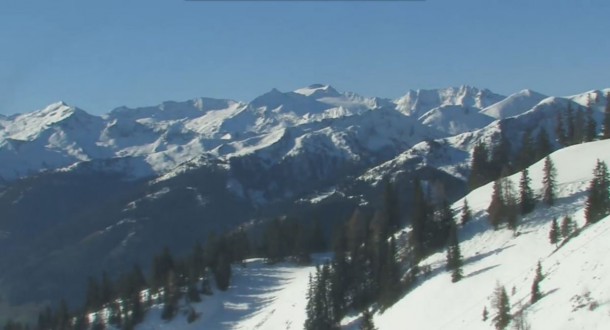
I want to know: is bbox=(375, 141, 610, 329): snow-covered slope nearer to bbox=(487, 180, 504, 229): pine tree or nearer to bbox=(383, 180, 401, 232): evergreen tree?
bbox=(487, 180, 504, 229): pine tree

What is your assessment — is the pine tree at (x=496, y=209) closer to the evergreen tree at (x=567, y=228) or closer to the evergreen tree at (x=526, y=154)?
the evergreen tree at (x=567, y=228)

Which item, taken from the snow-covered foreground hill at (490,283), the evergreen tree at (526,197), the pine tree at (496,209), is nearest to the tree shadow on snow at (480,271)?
the snow-covered foreground hill at (490,283)

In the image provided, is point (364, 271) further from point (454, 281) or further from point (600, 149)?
point (600, 149)

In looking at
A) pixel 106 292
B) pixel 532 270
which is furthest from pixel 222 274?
pixel 532 270

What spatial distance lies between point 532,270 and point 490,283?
7.49 m

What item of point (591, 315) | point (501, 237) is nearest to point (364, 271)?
point (501, 237)

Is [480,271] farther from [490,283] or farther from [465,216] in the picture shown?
[465,216]

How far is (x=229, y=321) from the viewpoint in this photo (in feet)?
378

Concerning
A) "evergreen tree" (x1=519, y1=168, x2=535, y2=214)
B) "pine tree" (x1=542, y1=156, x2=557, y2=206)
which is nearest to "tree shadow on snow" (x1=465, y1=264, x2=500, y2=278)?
"evergreen tree" (x1=519, y1=168, x2=535, y2=214)

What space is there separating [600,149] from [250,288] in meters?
54.9

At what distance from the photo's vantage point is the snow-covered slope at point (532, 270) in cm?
5459

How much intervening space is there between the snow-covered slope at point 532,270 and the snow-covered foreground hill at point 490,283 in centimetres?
11

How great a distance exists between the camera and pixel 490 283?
3071 inches

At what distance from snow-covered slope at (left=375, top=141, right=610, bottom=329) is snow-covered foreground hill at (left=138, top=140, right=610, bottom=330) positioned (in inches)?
4.2
